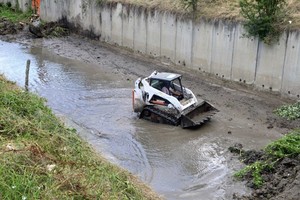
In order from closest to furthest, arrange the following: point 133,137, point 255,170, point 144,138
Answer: point 255,170 < point 144,138 < point 133,137

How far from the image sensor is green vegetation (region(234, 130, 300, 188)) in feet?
40.5

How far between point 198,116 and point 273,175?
15.2 feet

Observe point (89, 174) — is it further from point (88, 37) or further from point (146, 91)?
point (88, 37)

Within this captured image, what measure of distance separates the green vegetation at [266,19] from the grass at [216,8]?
362 mm

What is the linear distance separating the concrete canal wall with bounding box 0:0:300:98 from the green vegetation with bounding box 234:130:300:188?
18.7 ft

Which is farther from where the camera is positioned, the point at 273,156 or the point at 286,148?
the point at 273,156

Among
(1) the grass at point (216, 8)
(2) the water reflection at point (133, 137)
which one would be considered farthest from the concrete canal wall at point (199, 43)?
(2) the water reflection at point (133, 137)

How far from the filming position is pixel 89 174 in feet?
30.8

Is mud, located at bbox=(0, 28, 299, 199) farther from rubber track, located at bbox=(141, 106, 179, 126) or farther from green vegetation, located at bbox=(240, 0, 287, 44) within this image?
green vegetation, located at bbox=(240, 0, 287, 44)

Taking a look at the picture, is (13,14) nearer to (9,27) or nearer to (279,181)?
(9,27)

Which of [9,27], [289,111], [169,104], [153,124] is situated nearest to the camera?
[169,104]

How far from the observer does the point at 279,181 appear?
457 inches

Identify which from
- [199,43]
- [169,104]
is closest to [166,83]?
[169,104]

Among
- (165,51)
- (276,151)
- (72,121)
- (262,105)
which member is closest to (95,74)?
(165,51)
